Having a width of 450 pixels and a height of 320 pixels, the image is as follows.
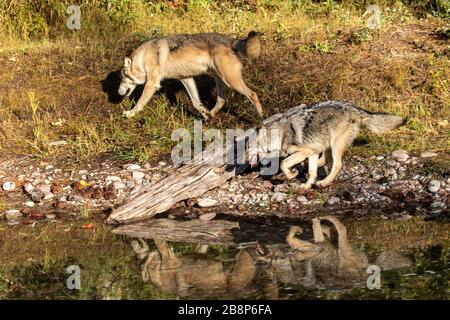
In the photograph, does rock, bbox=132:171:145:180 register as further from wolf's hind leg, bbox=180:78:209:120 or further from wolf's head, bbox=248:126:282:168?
wolf's hind leg, bbox=180:78:209:120

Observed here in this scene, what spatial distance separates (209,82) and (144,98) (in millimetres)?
1250

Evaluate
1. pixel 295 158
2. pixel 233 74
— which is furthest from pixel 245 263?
pixel 233 74

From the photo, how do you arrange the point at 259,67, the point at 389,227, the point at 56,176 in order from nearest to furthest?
1. the point at 389,227
2. the point at 56,176
3. the point at 259,67

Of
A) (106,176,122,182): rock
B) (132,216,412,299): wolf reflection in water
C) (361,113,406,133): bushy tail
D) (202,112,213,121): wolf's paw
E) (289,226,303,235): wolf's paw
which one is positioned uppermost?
(202,112,213,121): wolf's paw

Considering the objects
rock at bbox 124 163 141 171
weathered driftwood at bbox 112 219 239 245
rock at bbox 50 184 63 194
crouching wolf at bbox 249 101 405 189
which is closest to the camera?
weathered driftwood at bbox 112 219 239 245

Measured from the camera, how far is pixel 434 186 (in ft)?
32.1

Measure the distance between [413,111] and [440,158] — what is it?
137 cm


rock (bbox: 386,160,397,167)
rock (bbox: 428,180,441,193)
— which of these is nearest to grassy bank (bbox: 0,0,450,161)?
rock (bbox: 386,160,397,167)

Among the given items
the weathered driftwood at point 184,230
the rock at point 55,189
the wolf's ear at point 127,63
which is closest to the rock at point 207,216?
the weathered driftwood at point 184,230

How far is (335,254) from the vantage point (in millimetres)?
8000

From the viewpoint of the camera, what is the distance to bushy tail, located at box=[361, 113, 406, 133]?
31.7 feet

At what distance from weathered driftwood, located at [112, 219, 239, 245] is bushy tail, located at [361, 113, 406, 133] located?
6.35ft
